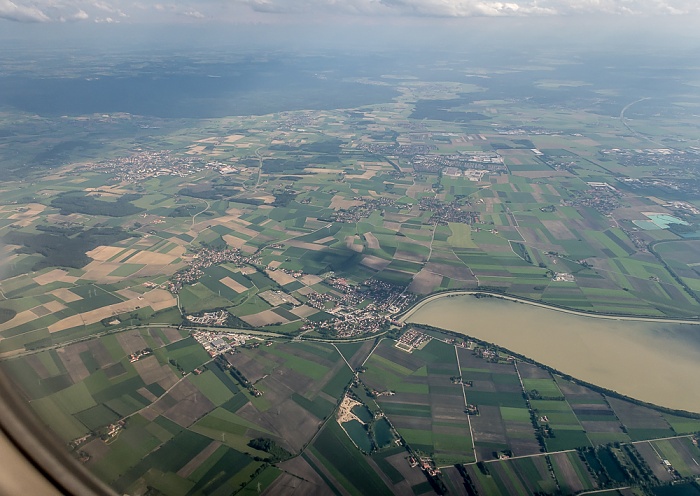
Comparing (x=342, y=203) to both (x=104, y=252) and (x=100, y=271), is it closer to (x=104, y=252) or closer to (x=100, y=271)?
(x=104, y=252)

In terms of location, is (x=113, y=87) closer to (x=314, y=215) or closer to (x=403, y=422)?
(x=314, y=215)

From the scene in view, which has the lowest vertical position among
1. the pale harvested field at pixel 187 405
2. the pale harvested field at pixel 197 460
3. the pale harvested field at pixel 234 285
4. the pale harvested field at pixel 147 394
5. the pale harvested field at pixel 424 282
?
the pale harvested field at pixel 234 285

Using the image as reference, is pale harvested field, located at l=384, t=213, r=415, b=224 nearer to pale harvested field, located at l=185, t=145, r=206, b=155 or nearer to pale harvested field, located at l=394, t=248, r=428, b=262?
pale harvested field, located at l=394, t=248, r=428, b=262

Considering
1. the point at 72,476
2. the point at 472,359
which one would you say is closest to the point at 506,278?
the point at 472,359

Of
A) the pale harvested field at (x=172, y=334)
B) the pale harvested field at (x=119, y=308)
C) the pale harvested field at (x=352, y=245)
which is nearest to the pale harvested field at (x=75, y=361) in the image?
the pale harvested field at (x=119, y=308)

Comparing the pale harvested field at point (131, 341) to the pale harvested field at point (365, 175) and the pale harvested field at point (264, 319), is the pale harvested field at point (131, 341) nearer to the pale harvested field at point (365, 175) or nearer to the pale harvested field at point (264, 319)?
the pale harvested field at point (264, 319)

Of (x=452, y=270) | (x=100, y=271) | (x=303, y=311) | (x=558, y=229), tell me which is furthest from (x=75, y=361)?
(x=558, y=229)
